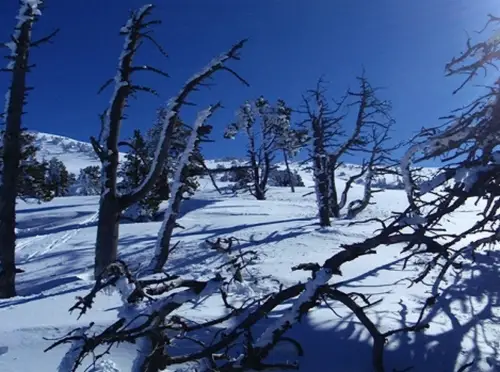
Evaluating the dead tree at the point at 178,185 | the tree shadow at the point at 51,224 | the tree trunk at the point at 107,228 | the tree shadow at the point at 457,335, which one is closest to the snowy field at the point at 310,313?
the tree shadow at the point at 457,335

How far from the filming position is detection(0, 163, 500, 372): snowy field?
312cm

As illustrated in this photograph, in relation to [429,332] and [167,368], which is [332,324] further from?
[167,368]

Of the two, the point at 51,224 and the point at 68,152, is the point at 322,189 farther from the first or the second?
the point at 68,152

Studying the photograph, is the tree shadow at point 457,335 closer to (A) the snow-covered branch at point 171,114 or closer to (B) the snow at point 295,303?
(B) the snow at point 295,303

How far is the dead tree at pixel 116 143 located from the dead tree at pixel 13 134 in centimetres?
180

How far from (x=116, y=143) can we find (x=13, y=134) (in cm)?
210

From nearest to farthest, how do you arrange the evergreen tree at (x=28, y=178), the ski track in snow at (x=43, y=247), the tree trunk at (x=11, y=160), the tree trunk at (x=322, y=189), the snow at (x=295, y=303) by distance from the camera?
the snow at (x=295, y=303)
the tree trunk at (x=11, y=160)
the evergreen tree at (x=28, y=178)
the ski track in snow at (x=43, y=247)
the tree trunk at (x=322, y=189)

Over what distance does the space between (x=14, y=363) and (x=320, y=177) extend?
12.9 metres

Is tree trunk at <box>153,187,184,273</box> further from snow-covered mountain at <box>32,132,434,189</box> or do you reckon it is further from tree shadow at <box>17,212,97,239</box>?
snow-covered mountain at <box>32,132,434,189</box>

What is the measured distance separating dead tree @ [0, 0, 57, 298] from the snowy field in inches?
36.1

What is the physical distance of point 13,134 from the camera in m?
7.12

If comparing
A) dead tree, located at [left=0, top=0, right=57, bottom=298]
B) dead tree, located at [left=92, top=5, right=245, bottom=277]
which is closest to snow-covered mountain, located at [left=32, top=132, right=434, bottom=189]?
dead tree, located at [left=0, top=0, right=57, bottom=298]

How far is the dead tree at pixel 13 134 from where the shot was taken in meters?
7.04

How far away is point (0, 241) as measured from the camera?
7.05m
